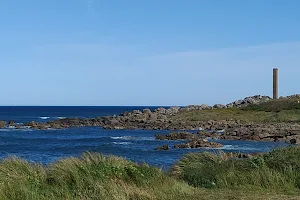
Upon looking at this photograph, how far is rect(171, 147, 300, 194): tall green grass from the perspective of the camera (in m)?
12.2

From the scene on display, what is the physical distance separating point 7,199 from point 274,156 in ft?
24.3

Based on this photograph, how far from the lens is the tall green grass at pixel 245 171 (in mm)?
12156

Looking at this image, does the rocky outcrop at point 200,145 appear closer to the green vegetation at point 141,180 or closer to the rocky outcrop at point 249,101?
the green vegetation at point 141,180

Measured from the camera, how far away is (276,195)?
36.2 ft

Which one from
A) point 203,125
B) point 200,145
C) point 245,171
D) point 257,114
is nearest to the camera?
point 245,171

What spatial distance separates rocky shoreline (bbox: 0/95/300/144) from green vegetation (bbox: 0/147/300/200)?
31.5m

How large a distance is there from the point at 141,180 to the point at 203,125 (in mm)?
59959

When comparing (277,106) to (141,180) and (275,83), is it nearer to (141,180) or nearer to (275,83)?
(275,83)

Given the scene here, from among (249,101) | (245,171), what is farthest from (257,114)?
(245,171)

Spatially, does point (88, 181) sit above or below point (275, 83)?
below

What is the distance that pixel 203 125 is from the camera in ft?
234

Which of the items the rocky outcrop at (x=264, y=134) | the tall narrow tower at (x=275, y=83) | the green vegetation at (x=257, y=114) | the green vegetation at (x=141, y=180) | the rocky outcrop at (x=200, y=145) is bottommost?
the rocky outcrop at (x=200, y=145)

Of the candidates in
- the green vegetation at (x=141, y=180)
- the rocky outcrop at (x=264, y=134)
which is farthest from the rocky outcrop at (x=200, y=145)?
the green vegetation at (x=141, y=180)

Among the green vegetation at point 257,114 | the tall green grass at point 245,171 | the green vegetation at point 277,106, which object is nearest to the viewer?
the tall green grass at point 245,171
